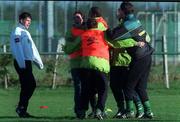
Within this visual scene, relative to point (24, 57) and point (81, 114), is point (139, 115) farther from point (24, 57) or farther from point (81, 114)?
point (24, 57)

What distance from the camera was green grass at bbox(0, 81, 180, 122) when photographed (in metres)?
12.1

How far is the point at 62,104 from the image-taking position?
15312mm

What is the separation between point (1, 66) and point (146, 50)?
8.79m

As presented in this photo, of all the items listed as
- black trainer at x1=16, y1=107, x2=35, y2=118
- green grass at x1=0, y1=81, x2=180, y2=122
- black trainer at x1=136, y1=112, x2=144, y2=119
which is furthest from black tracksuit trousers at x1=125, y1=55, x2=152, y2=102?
black trainer at x1=16, y1=107, x2=35, y2=118

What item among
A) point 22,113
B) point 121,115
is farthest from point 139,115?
point 22,113

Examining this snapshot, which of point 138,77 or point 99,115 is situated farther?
point 138,77

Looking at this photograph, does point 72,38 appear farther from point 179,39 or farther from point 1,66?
point 179,39

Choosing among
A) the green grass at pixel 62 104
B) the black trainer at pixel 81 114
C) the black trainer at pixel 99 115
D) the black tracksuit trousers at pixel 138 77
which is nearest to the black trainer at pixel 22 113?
the green grass at pixel 62 104

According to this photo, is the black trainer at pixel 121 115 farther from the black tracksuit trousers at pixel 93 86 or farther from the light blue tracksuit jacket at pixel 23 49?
the light blue tracksuit jacket at pixel 23 49

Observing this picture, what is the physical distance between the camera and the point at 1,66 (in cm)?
1980

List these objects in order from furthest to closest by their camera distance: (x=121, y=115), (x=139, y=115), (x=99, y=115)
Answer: (x=121, y=115), (x=139, y=115), (x=99, y=115)

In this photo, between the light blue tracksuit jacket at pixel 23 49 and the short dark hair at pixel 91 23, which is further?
the light blue tracksuit jacket at pixel 23 49

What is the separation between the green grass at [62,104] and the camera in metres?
12.1

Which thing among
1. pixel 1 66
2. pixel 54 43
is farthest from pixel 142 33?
pixel 54 43
